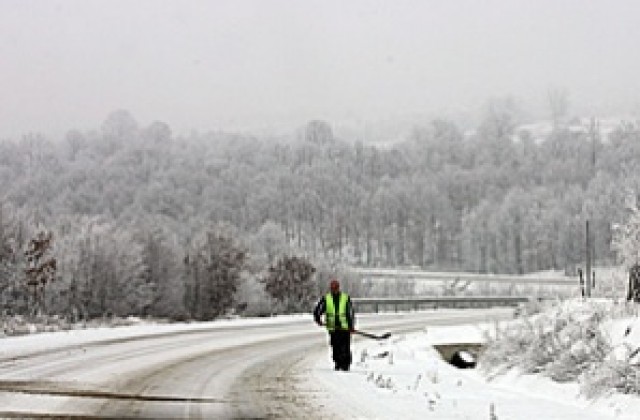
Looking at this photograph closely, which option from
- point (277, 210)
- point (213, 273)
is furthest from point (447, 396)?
point (277, 210)

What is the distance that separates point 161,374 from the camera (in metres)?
15.7

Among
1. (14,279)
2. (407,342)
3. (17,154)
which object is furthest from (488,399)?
(17,154)

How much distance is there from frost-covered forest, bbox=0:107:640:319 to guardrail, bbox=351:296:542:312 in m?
19.0

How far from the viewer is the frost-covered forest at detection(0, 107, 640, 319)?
7762cm

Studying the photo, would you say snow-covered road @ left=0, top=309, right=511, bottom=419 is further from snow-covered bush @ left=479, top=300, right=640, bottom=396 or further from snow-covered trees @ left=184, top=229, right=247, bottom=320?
snow-covered trees @ left=184, top=229, right=247, bottom=320

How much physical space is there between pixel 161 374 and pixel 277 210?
147 meters

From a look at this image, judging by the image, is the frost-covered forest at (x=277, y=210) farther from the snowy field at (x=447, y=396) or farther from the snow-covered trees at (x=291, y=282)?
the snowy field at (x=447, y=396)

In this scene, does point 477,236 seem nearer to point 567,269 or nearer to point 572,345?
point 567,269

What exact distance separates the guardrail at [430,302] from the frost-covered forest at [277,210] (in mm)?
18994

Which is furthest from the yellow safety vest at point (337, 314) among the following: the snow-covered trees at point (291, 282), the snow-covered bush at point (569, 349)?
the snow-covered trees at point (291, 282)

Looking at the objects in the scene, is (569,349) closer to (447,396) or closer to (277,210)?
(447,396)

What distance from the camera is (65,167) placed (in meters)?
168

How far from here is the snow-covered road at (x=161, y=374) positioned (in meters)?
11.5

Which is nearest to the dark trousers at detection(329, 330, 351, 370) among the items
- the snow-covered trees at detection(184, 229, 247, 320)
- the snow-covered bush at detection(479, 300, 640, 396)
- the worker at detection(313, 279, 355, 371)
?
the worker at detection(313, 279, 355, 371)
